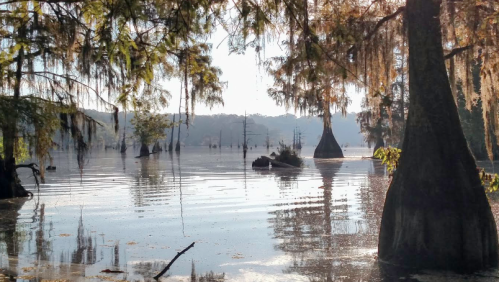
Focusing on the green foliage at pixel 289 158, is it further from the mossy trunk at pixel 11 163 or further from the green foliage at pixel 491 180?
the green foliage at pixel 491 180

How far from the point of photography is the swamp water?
7.12m

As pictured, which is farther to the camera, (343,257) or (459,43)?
(459,43)

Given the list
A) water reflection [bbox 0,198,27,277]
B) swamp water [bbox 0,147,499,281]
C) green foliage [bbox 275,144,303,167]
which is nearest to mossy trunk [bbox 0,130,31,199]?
water reflection [bbox 0,198,27,277]

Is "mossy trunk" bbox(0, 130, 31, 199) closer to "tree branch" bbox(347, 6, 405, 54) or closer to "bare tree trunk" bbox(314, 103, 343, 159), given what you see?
"tree branch" bbox(347, 6, 405, 54)

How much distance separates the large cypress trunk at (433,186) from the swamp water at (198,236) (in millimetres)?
317

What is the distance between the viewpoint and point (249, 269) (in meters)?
7.37

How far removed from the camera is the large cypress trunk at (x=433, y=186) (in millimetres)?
6941

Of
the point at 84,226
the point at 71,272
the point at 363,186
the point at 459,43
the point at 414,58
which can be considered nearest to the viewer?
the point at 71,272

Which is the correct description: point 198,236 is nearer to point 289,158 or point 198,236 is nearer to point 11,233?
point 11,233

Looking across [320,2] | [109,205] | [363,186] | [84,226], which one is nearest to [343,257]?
[320,2]

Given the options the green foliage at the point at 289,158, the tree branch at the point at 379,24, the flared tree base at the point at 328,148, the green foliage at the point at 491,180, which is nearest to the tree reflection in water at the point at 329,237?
the green foliage at the point at 491,180

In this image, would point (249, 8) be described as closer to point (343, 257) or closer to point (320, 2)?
point (320, 2)

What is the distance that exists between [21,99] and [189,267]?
21.2 feet

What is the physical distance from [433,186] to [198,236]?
14.1ft
